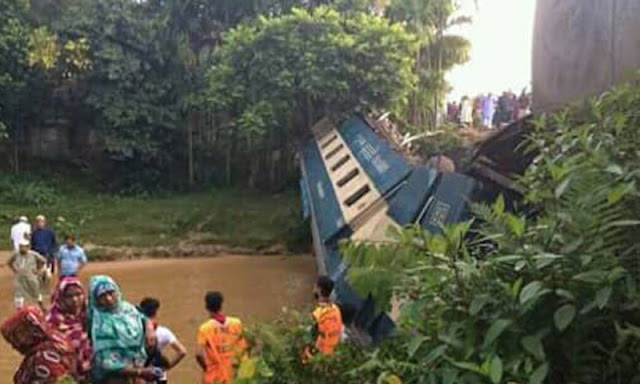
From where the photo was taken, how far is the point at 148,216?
20.4 metres

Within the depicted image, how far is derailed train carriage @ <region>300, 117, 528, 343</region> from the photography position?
629 centimetres

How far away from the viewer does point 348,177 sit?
11914 mm

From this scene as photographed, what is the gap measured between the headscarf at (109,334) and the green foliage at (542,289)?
2551mm

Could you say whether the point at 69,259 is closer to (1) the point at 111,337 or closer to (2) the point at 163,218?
(1) the point at 111,337

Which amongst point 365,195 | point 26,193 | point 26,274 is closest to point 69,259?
point 26,274

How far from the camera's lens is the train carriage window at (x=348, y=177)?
11.7m

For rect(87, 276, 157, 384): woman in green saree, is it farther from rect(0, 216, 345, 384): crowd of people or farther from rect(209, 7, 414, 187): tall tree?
rect(209, 7, 414, 187): tall tree

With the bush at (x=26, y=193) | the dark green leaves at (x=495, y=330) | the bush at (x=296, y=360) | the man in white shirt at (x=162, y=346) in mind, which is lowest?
the bush at (x=26, y=193)

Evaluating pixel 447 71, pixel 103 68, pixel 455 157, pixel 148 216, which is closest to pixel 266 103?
pixel 148 216

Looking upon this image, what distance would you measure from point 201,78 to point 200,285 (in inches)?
370

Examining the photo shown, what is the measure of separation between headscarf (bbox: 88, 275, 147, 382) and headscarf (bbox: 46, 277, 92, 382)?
97mm

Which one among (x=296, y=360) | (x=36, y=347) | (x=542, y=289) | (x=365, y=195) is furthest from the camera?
(x=365, y=195)

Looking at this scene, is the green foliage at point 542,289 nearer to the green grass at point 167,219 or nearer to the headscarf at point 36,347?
the headscarf at point 36,347

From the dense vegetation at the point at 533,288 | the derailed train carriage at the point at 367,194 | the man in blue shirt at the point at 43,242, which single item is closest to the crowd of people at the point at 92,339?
the derailed train carriage at the point at 367,194
